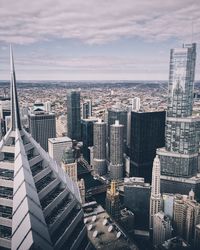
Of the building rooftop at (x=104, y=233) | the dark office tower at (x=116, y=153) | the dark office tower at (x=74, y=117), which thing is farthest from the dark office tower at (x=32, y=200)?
the dark office tower at (x=74, y=117)

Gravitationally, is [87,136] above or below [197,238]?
above

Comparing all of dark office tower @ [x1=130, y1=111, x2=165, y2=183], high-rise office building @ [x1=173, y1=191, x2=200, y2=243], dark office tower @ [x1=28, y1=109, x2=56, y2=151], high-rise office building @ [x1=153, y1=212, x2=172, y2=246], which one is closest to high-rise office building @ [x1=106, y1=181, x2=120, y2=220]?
high-rise office building @ [x1=153, y1=212, x2=172, y2=246]

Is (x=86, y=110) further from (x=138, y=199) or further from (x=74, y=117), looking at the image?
(x=138, y=199)

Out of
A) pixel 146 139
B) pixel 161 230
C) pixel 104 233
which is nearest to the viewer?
pixel 104 233

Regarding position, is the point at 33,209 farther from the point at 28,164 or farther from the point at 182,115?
the point at 182,115

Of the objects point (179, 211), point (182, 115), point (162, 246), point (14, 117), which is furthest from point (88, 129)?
point (14, 117)

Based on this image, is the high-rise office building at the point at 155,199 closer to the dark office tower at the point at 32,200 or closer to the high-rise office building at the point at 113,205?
the high-rise office building at the point at 113,205

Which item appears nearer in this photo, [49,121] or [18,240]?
[18,240]

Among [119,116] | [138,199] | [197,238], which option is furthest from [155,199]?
[119,116]
